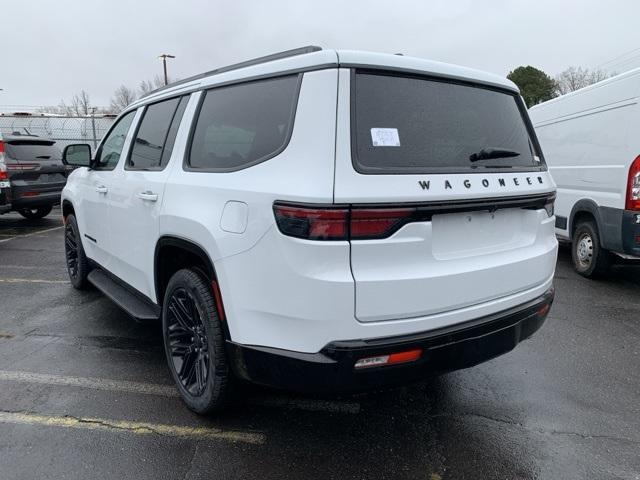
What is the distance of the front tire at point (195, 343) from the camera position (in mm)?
2430

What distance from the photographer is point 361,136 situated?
203cm

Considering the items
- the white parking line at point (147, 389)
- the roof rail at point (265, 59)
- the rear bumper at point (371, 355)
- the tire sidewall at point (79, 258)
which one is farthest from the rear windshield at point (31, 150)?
the rear bumper at point (371, 355)

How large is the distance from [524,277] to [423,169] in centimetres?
88

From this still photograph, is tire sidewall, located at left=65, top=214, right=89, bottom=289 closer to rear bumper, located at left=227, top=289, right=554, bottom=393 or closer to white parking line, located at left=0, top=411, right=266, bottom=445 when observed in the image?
white parking line, located at left=0, top=411, right=266, bottom=445

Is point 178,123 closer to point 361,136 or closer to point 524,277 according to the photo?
point 361,136

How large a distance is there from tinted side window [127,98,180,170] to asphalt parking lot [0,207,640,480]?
1.47 m

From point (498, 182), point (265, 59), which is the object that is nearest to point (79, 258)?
point (265, 59)

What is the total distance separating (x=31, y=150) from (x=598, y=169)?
33.0ft

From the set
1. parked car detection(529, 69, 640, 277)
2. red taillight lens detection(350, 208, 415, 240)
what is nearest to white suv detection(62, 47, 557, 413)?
red taillight lens detection(350, 208, 415, 240)

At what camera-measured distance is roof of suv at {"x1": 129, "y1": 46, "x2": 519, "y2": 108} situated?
2.06 meters

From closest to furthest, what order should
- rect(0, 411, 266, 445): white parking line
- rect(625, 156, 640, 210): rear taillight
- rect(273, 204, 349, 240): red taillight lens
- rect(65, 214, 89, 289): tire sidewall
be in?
rect(273, 204, 349, 240): red taillight lens < rect(0, 411, 266, 445): white parking line < rect(65, 214, 89, 289): tire sidewall < rect(625, 156, 640, 210): rear taillight

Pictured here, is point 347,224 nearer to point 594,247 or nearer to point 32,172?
point 594,247

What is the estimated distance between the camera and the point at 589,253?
19.4 ft

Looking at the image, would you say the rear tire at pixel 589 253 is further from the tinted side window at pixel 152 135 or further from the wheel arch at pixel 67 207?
the wheel arch at pixel 67 207
